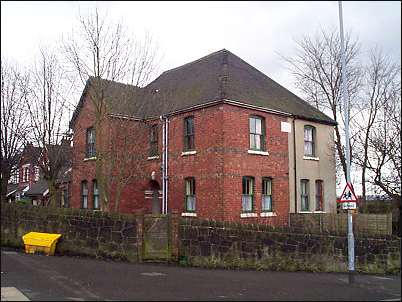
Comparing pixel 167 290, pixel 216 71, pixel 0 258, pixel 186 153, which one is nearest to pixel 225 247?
pixel 167 290

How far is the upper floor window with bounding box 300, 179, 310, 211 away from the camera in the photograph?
25297 millimetres

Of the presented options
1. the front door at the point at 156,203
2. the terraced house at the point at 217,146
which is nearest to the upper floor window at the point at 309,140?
the terraced house at the point at 217,146

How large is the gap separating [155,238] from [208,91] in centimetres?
1044

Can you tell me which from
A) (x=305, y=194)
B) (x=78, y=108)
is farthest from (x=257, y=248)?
(x=305, y=194)

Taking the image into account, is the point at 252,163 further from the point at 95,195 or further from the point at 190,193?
the point at 95,195

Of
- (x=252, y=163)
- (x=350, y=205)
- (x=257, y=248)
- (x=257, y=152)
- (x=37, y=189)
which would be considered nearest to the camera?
(x=350, y=205)

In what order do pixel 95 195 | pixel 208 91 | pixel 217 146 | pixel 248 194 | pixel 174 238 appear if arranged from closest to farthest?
pixel 174 238 < pixel 217 146 < pixel 248 194 < pixel 208 91 < pixel 95 195

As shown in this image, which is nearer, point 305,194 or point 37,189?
point 305,194

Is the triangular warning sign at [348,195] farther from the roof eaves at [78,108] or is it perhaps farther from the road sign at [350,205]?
the roof eaves at [78,108]

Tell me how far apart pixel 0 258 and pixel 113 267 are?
143 inches

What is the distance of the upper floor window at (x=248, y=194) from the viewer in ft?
71.5

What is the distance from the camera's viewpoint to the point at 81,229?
51.1 ft

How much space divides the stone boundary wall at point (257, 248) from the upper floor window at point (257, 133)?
7.53 metres

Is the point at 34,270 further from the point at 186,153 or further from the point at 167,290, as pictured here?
the point at 186,153
